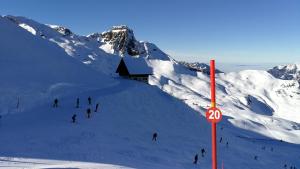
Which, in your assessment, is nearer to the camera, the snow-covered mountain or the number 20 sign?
the number 20 sign

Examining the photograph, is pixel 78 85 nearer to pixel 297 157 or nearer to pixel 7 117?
pixel 7 117

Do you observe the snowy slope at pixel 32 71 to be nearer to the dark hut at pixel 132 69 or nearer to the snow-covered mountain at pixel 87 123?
the snow-covered mountain at pixel 87 123

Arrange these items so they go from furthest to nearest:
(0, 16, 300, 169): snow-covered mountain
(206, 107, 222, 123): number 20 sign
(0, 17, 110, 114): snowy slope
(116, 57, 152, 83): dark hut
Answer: (116, 57, 152, 83): dark hut < (0, 17, 110, 114): snowy slope < (0, 16, 300, 169): snow-covered mountain < (206, 107, 222, 123): number 20 sign

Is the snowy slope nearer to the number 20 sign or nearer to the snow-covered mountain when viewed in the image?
the snow-covered mountain

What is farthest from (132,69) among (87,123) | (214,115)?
(214,115)

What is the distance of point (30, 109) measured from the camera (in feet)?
144

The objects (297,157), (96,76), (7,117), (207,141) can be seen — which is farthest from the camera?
(96,76)

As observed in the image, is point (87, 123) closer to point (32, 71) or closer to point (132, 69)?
point (32, 71)

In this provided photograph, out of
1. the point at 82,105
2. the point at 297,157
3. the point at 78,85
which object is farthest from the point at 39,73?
the point at 297,157

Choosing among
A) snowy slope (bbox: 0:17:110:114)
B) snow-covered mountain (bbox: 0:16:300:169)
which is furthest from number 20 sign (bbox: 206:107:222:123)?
snowy slope (bbox: 0:17:110:114)

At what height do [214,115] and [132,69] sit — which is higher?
[132,69]

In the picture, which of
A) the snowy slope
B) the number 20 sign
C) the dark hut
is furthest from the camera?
the dark hut

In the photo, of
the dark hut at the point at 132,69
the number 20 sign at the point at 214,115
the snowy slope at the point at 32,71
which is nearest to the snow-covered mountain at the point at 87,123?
the snowy slope at the point at 32,71

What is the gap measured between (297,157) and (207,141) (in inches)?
965
